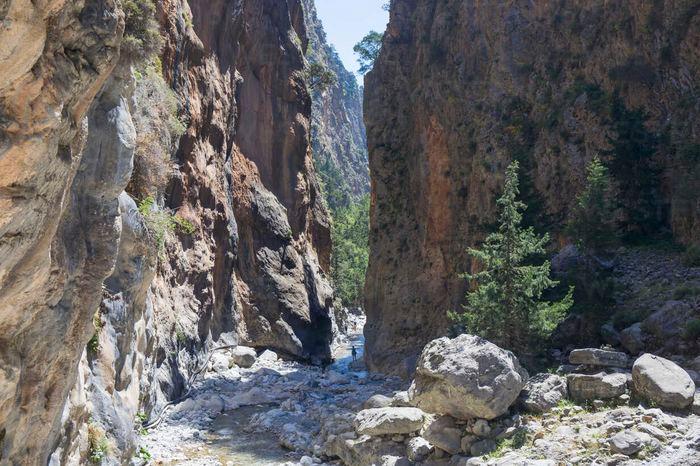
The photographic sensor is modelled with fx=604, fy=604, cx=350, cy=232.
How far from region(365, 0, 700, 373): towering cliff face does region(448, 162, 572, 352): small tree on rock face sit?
18.2 ft

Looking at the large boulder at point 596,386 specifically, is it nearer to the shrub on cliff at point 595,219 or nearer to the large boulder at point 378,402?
the large boulder at point 378,402

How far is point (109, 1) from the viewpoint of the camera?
23.6 ft

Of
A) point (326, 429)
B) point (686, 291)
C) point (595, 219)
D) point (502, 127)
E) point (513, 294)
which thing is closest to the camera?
point (513, 294)

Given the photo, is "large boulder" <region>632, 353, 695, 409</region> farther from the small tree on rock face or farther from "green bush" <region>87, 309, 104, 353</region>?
"green bush" <region>87, 309, 104, 353</region>

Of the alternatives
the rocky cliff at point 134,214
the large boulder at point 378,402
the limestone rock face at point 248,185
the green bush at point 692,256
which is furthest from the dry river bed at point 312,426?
the green bush at point 692,256

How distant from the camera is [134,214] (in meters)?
12.1

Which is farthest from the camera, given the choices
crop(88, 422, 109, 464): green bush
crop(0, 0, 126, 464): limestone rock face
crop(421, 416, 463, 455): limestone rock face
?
crop(421, 416, 463, 455): limestone rock face

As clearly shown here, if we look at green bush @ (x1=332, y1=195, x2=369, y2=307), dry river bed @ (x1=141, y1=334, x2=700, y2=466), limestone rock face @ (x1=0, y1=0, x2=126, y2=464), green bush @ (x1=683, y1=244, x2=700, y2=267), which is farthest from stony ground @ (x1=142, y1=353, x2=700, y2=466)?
green bush @ (x1=332, y1=195, x2=369, y2=307)

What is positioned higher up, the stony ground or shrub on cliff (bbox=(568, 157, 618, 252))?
shrub on cliff (bbox=(568, 157, 618, 252))

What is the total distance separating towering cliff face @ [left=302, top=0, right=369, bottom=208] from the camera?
8523 centimetres

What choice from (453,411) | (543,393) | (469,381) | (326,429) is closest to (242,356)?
(326,429)

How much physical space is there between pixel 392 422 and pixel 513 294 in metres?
4.43

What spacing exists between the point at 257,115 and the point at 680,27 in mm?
22610

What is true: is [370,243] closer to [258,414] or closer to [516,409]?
[258,414]
